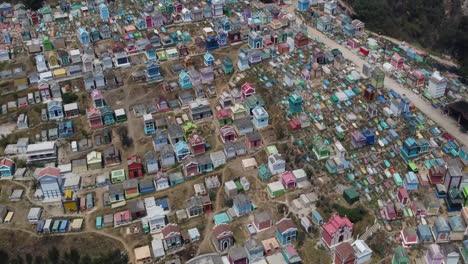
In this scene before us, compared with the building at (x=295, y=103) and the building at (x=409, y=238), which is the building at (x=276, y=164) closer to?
the building at (x=295, y=103)

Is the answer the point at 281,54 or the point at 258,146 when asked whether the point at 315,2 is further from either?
the point at 258,146

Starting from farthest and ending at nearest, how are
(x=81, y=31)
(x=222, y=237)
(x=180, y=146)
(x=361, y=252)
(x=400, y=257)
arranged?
1. (x=81, y=31)
2. (x=180, y=146)
3. (x=222, y=237)
4. (x=361, y=252)
5. (x=400, y=257)

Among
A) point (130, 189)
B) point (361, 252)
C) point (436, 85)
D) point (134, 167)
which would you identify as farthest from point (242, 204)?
point (436, 85)

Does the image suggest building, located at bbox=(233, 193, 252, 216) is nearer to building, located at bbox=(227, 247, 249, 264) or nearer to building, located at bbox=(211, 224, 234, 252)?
building, located at bbox=(211, 224, 234, 252)

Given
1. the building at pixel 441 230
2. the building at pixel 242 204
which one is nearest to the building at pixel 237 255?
the building at pixel 242 204

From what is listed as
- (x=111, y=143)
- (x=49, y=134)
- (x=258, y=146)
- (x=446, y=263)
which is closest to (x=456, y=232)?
(x=446, y=263)

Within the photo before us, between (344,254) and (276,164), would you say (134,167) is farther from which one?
(344,254)
